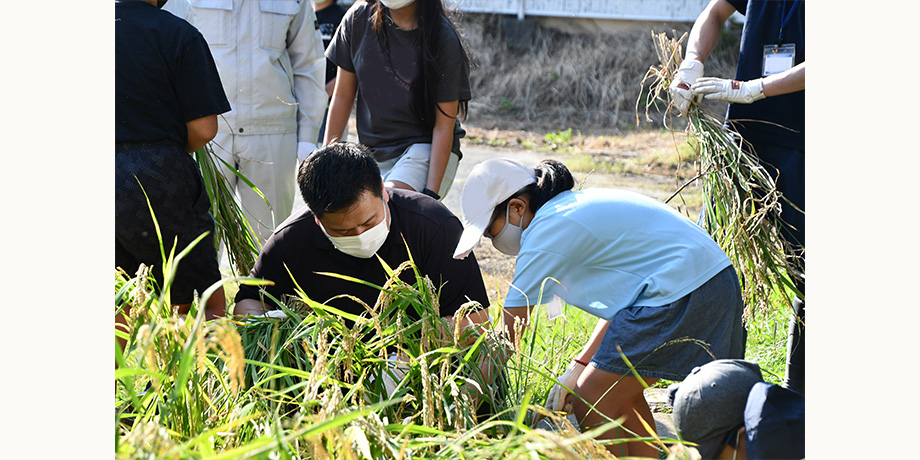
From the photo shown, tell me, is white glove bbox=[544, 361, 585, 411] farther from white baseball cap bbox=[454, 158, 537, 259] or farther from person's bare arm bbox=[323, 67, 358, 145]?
person's bare arm bbox=[323, 67, 358, 145]

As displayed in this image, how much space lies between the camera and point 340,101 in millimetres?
3477

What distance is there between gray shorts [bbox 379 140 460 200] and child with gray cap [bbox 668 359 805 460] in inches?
71.3

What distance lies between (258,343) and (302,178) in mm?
607

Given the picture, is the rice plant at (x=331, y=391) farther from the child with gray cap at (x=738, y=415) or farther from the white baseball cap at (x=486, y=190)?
the white baseball cap at (x=486, y=190)

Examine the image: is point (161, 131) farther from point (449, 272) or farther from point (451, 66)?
point (451, 66)

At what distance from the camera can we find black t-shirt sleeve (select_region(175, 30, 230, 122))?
7.89 ft

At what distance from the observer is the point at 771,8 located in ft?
9.34

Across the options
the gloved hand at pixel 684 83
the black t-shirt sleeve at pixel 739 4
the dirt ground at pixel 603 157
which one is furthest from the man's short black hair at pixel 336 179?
the dirt ground at pixel 603 157

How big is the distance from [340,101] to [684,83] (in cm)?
142

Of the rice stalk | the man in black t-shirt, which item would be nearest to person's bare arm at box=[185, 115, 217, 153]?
the rice stalk

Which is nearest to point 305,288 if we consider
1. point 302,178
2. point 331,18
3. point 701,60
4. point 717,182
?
point 302,178

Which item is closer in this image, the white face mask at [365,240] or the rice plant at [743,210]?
the white face mask at [365,240]

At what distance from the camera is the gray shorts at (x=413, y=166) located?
3.16 m

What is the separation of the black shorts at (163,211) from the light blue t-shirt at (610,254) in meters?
1.01
